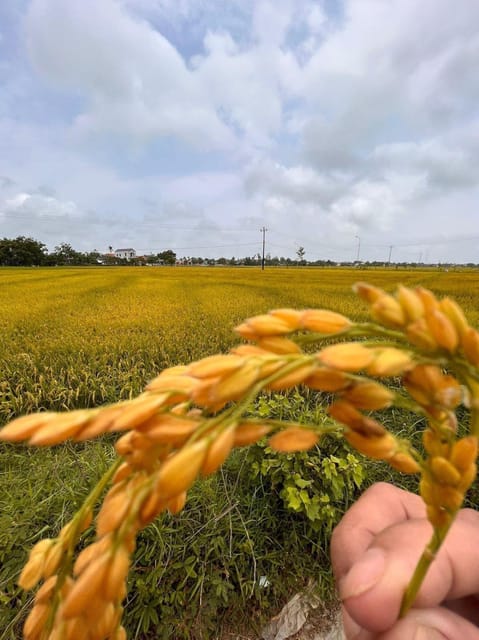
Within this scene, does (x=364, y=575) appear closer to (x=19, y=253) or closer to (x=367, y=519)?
(x=367, y=519)

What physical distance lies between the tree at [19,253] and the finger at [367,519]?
7308 centimetres

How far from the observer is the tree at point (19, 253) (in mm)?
60312

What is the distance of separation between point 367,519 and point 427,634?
0.23 metres

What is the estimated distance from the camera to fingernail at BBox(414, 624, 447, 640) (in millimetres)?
607

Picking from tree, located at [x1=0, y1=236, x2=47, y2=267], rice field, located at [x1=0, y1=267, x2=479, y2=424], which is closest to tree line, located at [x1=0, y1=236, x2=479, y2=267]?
tree, located at [x1=0, y1=236, x2=47, y2=267]

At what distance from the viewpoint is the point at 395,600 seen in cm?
61

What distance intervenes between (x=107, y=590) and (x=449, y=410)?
48 cm

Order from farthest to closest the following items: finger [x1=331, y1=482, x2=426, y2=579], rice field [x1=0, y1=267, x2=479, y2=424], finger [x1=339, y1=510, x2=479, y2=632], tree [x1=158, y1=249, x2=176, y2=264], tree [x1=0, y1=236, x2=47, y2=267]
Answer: tree [x1=158, y1=249, x2=176, y2=264] < tree [x1=0, y1=236, x2=47, y2=267] < rice field [x1=0, y1=267, x2=479, y2=424] < finger [x1=331, y1=482, x2=426, y2=579] < finger [x1=339, y1=510, x2=479, y2=632]

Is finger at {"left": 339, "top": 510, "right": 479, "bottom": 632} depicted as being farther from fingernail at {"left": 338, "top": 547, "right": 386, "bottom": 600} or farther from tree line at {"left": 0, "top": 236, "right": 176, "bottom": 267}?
tree line at {"left": 0, "top": 236, "right": 176, "bottom": 267}

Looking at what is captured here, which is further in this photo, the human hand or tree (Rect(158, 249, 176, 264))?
tree (Rect(158, 249, 176, 264))

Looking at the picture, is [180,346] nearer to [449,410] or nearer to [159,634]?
[159,634]

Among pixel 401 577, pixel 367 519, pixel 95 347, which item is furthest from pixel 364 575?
pixel 95 347

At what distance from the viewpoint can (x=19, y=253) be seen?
6097cm

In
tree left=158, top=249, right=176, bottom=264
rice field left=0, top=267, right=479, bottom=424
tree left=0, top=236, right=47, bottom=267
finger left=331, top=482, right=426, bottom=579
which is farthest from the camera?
tree left=158, top=249, right=176, bottom=264
